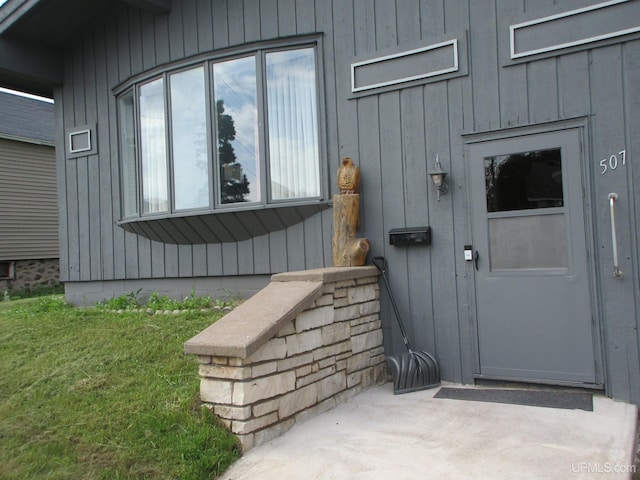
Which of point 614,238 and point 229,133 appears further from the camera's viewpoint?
point 229,133

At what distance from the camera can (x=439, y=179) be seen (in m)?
4.39

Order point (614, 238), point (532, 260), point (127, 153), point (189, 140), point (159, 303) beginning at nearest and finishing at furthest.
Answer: point (614, 238) → point (532, 260) → point (189, 140) → point (159, 303) → point (127, 153)

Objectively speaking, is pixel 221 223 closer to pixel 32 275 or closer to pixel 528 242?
pixel 528 242

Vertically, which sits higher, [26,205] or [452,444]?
[26,205]

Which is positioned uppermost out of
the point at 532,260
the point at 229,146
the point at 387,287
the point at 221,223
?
the point at 229,146

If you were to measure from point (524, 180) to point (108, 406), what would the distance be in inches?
129

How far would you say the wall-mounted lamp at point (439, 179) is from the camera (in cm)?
439

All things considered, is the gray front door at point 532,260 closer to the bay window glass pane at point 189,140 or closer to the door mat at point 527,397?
the door mat at point 527,397

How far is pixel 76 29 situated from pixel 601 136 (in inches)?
237

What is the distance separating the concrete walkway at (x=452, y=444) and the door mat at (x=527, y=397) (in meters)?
0.08

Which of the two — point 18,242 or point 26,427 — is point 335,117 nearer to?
point 26,427

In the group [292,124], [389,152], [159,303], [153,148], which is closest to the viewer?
Result: [389,152]

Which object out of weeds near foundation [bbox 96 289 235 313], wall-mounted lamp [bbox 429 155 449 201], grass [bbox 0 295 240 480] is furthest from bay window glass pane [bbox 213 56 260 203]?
wall-mounted lamp [bbox 429 155 449 201]

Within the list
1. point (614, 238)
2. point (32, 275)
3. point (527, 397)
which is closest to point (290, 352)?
point (527, 397)
